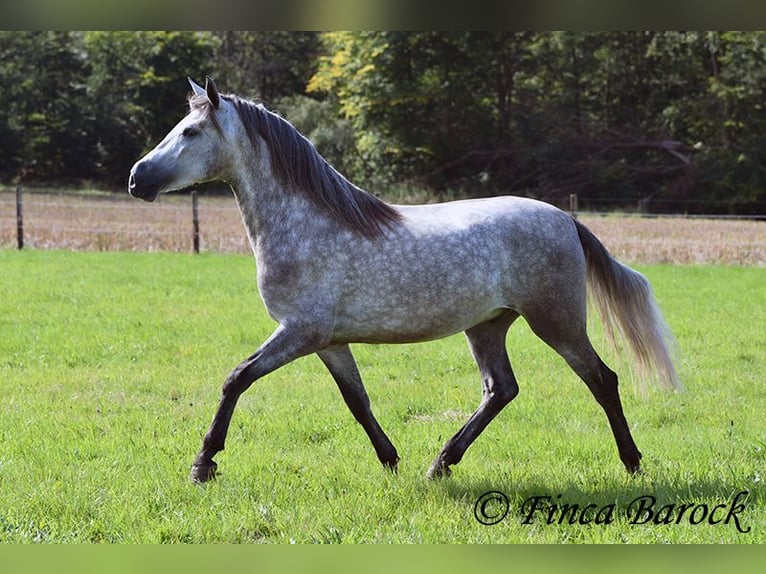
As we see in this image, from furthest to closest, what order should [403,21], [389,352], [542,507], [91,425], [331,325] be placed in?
[389,352]
[91,425]
[331,325]
[542,507]
[403,21]

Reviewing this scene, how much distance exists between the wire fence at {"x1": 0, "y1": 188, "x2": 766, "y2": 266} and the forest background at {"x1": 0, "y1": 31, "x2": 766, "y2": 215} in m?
5.61

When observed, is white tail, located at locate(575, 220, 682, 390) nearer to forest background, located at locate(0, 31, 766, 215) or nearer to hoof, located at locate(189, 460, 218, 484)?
hoof, located at locate(189, 460, 218, 484)

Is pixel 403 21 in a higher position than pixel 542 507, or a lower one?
higher

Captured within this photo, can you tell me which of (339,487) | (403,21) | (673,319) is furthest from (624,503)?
(673,319)

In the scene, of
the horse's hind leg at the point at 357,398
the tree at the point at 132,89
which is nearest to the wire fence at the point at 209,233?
the tree at the point at 132,89

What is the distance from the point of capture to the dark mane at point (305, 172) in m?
4.15

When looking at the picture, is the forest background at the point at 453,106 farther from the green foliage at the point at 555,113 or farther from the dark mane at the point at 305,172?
the dark mane at the point at 305,172

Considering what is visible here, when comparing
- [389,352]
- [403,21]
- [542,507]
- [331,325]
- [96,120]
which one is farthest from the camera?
[96,120]

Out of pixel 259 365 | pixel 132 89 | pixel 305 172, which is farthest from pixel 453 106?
pixel 259 365

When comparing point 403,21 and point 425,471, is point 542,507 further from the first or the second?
point 403,21

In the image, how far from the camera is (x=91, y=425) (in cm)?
533

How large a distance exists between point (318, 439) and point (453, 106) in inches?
1115

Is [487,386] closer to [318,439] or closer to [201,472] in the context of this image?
[318,439]

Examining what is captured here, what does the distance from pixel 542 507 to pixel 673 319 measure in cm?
677
